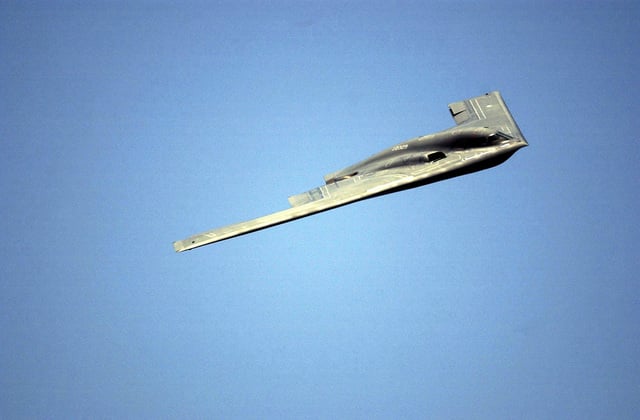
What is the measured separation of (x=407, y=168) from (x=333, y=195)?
3340 mm

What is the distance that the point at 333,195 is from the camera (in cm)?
2112

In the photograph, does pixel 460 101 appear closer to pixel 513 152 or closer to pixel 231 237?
pixel 513 152

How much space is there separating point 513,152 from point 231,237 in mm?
11656

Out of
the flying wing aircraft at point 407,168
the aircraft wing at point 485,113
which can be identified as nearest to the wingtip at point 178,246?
the flying wing aircraft at point 407,168

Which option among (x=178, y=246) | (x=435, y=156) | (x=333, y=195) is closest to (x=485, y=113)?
(x=435, y=156)

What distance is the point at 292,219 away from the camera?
766 inches

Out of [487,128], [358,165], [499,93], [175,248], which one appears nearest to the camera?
[175,248]

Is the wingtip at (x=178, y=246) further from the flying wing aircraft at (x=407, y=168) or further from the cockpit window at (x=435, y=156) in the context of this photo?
the cockpit window at (x=435, y=156)

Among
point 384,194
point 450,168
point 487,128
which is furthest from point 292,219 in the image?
point 487,128

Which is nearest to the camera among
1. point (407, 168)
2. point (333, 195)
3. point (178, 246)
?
point (178, 246)

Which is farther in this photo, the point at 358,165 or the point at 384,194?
the point at 358,165

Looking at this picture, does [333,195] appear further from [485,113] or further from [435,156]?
[485,113]

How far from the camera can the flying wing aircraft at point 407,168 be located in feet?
63.6

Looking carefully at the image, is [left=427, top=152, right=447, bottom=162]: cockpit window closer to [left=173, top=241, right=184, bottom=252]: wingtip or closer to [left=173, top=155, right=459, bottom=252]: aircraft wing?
[left=173, top=155, right=459, bottom=252]: aircraft wing
